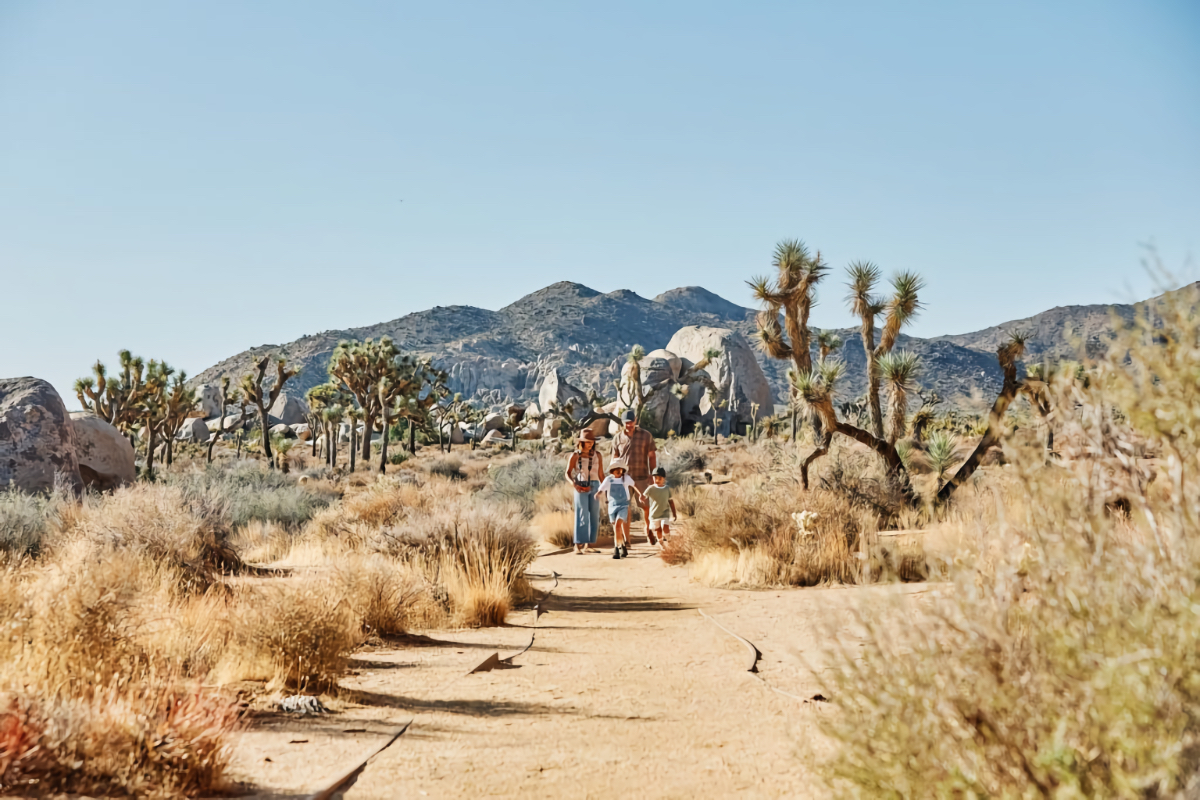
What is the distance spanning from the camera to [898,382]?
1770 cm

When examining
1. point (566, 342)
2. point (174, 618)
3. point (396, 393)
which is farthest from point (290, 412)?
point (174, 618)

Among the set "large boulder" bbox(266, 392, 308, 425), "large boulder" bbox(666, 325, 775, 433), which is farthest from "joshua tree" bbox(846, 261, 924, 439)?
"large boulder" bbox(266, 392, 308, 425)

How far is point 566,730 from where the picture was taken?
483 cm

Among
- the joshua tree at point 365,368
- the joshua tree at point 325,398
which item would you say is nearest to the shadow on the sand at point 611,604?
the joshua tree at point 365,368

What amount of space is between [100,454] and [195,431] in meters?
53.2

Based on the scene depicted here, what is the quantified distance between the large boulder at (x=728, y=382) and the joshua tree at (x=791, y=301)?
141ft

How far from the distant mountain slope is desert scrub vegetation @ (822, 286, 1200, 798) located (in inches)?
3594

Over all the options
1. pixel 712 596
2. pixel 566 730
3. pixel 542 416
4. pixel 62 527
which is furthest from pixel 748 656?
pixel 542 416

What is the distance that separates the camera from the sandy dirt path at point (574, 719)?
401 centimetres

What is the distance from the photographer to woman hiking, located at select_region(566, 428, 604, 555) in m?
12.8

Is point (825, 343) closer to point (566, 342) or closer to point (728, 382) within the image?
point (728, 382)

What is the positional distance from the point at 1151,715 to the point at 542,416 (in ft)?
200

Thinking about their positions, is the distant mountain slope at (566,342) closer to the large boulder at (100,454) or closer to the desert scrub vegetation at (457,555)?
the large boulder at (100,454)

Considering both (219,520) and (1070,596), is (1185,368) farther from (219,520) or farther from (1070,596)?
(219,520)
